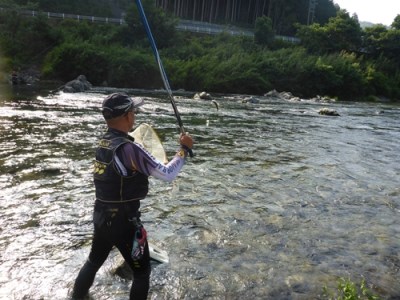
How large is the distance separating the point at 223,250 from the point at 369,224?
2844 mm

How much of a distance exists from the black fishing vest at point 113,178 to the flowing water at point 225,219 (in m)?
1.34

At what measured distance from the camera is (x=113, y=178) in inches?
144

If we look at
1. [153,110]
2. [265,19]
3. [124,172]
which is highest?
[265,19]

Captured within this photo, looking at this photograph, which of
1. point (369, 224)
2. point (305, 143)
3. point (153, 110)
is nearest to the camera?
point (369, 224)

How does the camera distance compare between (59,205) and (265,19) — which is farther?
(265,19)

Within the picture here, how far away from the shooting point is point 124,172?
3.63m

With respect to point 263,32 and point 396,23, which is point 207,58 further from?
point 396,23

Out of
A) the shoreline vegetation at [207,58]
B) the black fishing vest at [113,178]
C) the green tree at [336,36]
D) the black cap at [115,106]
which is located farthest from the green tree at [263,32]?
the black fishing vest at [113,178]

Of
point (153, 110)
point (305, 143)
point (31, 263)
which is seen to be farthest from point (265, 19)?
point (31, 263)

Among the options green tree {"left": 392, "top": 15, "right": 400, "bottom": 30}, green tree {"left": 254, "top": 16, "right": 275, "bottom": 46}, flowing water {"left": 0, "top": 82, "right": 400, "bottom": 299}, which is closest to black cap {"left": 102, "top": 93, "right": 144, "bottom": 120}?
flowing water {"left": 0, "top": 82, "right": 400, "bottom": 299}

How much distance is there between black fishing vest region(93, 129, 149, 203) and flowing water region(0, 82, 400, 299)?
134cm

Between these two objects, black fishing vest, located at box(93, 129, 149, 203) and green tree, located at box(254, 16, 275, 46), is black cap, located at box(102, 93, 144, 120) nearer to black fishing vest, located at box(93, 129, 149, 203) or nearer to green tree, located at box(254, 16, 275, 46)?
black fishing vest, located at box(93, 129, 149, 203)

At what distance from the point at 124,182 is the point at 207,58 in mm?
45048

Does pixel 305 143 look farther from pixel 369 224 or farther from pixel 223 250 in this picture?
pixel 223 250
